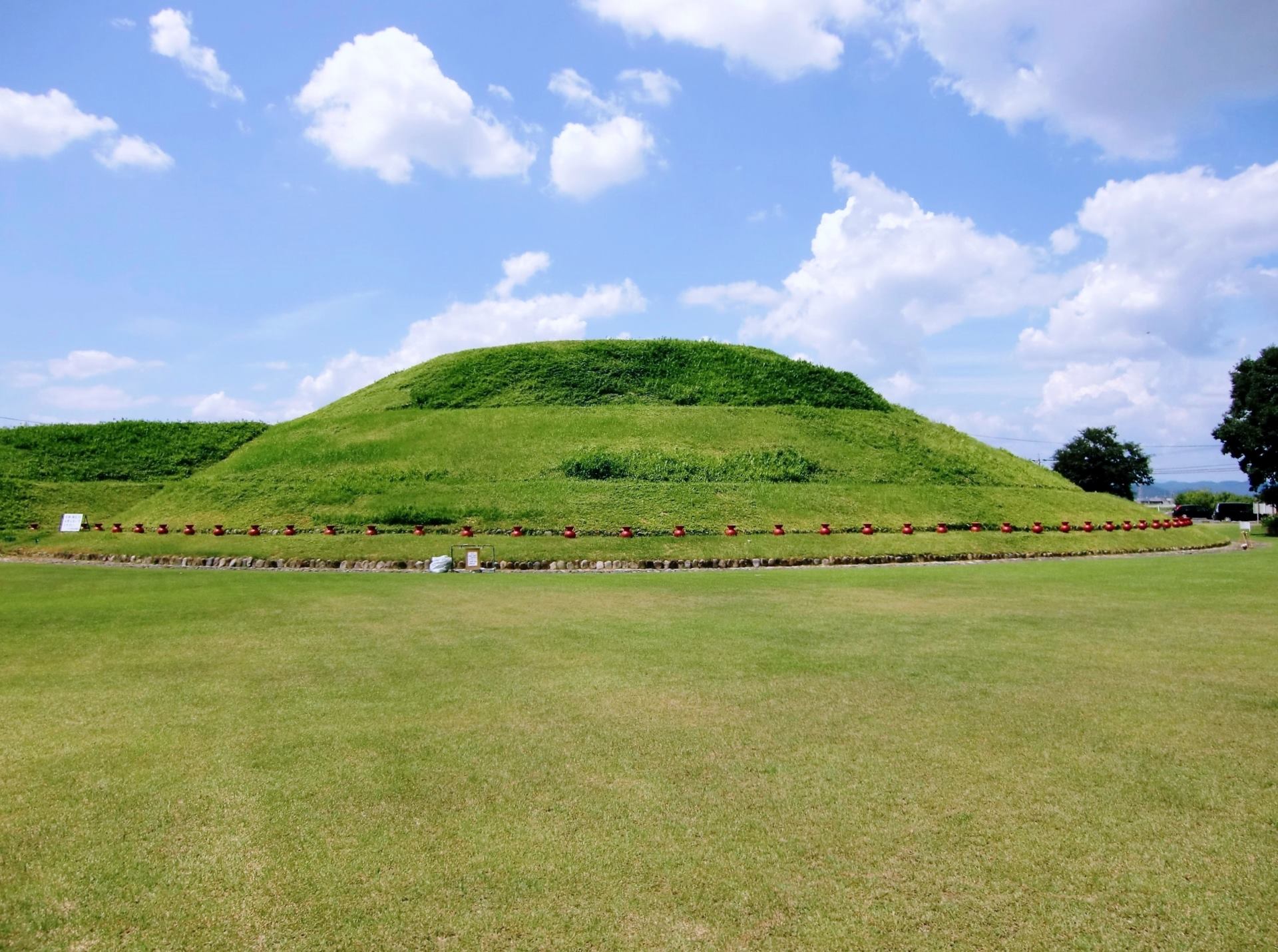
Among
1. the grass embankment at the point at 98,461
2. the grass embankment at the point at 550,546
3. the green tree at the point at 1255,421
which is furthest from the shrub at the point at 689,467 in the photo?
the green tree at the point at 1255,421

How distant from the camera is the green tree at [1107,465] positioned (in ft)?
276

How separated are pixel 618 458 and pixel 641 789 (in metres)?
34.7

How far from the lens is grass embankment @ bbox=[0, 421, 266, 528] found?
140ft

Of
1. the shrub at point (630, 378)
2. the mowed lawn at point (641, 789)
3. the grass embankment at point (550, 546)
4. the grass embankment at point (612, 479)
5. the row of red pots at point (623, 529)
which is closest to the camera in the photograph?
the mowed lawn at point (641, 789)

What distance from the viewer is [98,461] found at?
50.0 meters

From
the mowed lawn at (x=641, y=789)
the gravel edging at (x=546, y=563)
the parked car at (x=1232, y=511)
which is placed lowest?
the mowed lawn at (x=641, y=789)

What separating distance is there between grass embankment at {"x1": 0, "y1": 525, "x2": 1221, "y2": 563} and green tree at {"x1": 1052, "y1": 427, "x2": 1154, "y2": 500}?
56023 millimetres

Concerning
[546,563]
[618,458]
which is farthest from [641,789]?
[618,458]

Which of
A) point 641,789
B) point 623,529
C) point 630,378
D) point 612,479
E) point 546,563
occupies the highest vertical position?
point 630,378

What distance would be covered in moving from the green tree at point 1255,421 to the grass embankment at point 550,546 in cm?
3252

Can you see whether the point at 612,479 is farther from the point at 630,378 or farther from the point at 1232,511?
the point at 1232,511

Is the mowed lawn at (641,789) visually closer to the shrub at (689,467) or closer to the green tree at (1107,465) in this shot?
the shrub at (689,467)

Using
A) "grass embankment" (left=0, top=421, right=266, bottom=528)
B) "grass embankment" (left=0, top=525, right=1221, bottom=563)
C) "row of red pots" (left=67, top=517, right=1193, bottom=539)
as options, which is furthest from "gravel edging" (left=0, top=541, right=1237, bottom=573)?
"grass embankment" (left=0, top=421, right=266, bottom=528)

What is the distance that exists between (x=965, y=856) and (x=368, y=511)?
33225mm
